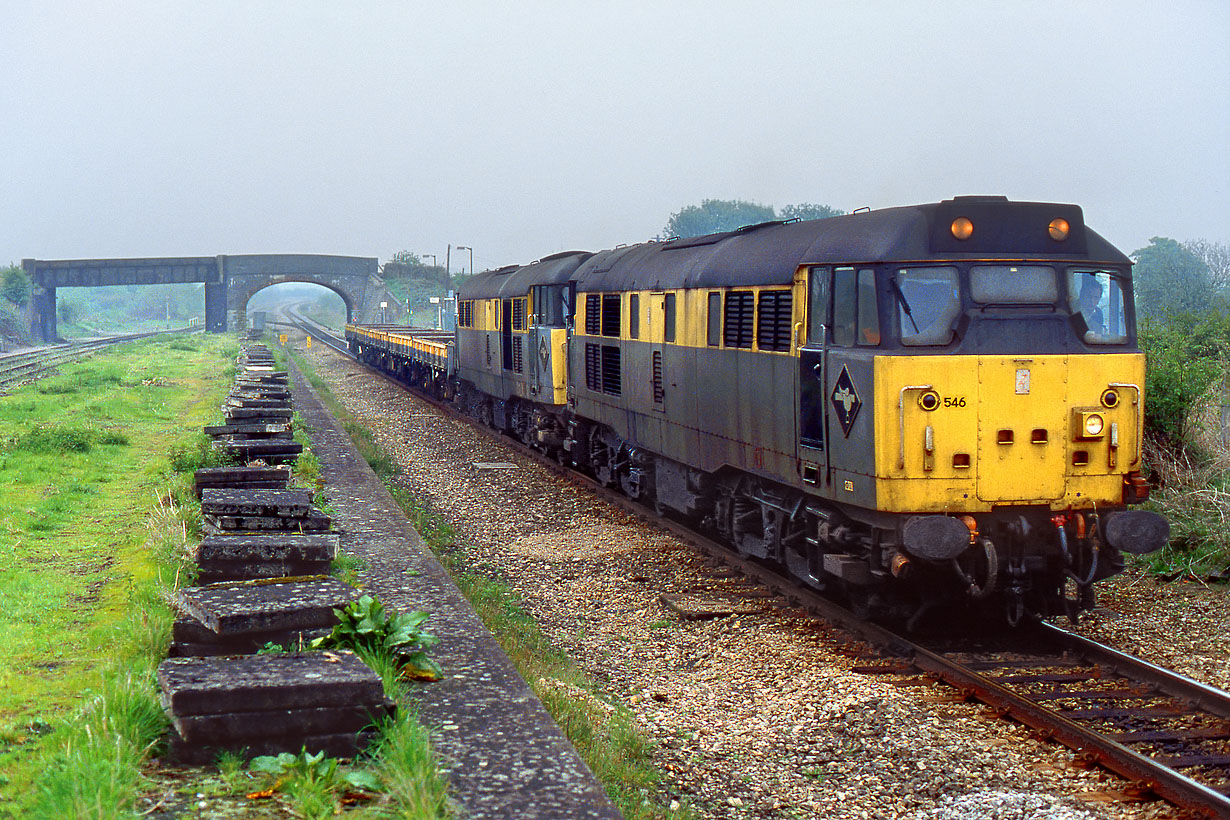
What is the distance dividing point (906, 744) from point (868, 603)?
2.53 meters

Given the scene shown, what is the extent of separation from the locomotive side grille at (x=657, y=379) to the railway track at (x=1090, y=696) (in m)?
3.85

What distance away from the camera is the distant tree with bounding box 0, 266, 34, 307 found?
83.4 meters

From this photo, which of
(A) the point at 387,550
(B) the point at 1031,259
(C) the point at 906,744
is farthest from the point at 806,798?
(A) the point at 387,550

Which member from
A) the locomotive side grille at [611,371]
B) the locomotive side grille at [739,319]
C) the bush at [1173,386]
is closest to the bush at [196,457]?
the locomotive side grille at [611,371]

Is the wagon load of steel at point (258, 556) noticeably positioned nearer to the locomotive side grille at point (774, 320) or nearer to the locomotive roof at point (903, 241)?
the locomotive side grille at point (774, 320)

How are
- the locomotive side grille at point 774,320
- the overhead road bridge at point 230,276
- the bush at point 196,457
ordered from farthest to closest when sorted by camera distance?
the overhead road bridge at point 230,276 < the bush at point 196,457 < the locomotive side grille at point 774,320

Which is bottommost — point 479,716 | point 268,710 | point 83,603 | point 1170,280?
point 479,716

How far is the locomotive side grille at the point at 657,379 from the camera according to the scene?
13571mm

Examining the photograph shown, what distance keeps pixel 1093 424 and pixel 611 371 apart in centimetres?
795

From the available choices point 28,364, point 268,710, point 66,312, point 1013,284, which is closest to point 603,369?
point 1013,284

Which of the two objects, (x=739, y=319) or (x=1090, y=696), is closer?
(x=1090, y=696)

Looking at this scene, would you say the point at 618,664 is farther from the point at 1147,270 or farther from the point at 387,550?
the point at 1147,270

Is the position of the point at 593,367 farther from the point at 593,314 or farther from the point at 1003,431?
the point at 1003,431

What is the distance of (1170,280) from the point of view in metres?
48.4
